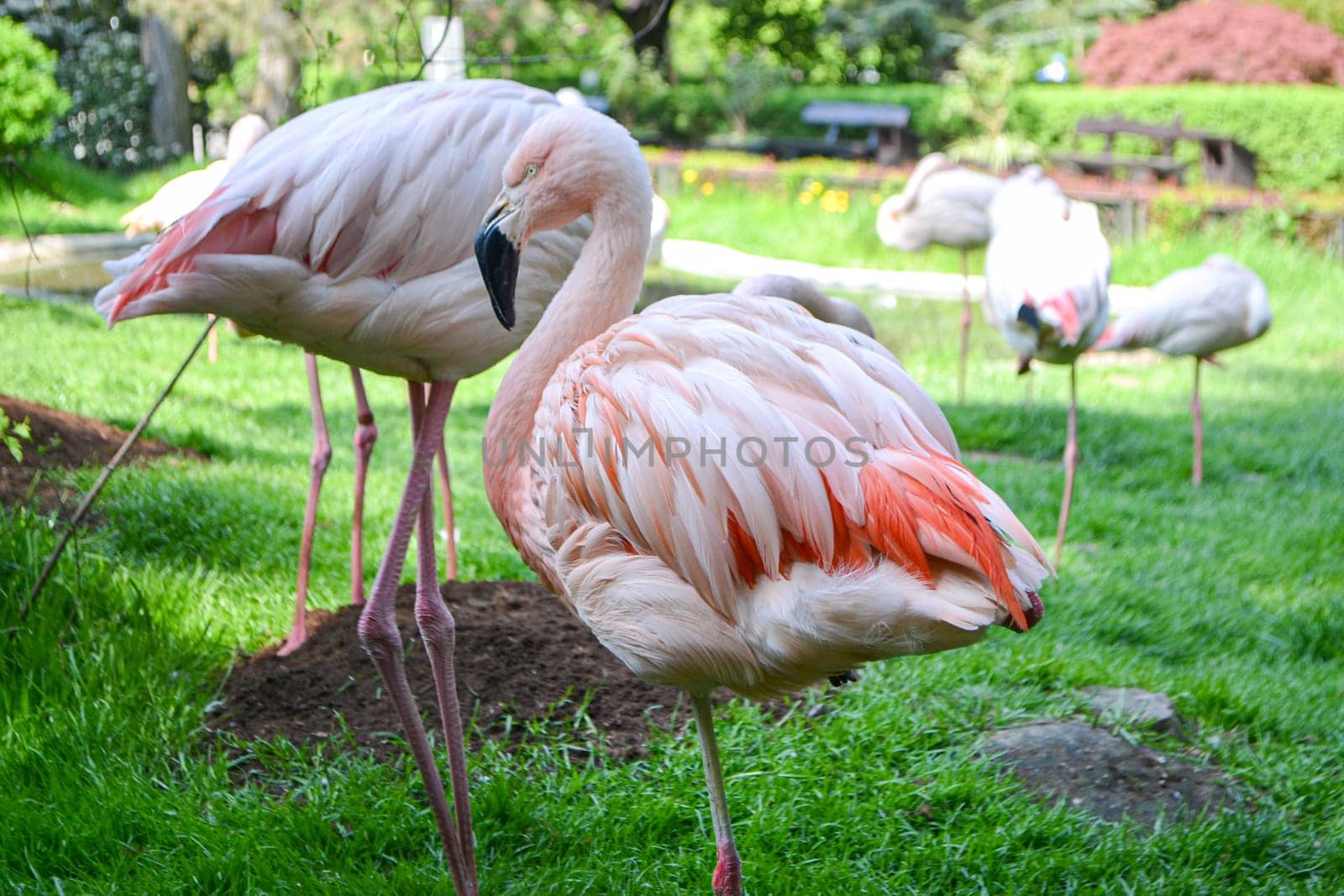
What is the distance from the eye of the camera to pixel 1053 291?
509 centimetres

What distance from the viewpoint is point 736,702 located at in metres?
3.33

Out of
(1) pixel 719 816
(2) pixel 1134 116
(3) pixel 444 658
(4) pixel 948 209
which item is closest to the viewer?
(1) pixel 719 816

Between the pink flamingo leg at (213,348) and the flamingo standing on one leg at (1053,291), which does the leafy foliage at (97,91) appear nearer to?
the pink flamingo leg at (213,348)

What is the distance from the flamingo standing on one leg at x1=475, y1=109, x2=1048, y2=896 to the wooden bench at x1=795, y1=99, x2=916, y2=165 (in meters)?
17.1

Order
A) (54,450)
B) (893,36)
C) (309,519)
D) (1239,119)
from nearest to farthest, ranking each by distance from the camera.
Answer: (309,519) < (54,450) < (1239,119) < (893,36)

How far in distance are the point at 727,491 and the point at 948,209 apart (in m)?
6.68

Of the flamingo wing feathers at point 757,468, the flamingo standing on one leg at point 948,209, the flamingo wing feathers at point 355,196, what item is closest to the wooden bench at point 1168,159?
the flamingo standing on one leg at point 948,209

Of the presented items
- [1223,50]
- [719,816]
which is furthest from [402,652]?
[1223,50]

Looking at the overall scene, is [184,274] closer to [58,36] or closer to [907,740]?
[907,740]

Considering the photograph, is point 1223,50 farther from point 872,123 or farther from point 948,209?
point 948,209

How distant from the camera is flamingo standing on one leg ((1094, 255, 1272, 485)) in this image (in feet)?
20.0

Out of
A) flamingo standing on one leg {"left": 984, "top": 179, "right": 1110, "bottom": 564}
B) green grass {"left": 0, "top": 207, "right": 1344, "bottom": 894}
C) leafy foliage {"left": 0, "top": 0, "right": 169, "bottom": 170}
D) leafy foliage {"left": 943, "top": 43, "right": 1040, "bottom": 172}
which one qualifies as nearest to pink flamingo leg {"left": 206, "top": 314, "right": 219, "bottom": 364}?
green grass {"left": 0, "top": 207, "right": 1344, "bottom": 894}

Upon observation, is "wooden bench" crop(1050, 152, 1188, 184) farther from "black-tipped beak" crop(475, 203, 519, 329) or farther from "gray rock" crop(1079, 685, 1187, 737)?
"black-tipped beak" crop(475, 203, 519, 329)

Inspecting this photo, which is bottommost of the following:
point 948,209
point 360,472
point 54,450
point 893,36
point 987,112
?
point 54,450
